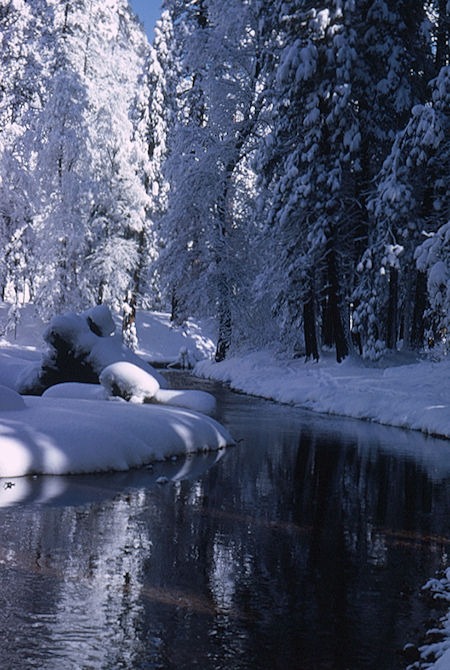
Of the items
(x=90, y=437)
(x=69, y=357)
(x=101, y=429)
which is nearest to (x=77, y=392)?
(x=69, y=357)

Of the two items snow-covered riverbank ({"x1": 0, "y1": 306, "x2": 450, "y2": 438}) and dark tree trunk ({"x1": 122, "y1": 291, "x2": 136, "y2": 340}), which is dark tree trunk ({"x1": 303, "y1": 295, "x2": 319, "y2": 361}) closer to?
snow-covered riverbank ({"x1": 0, "y1": 306, "x2": 450, "y2": 438})

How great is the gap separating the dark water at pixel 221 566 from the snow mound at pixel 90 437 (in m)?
0.33

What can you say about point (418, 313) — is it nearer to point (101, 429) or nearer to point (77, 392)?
point (77, 392)

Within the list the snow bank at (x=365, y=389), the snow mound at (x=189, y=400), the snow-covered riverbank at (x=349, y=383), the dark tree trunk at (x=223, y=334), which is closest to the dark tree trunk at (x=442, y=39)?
the snow-covered riverbank at (x=349, y=383)

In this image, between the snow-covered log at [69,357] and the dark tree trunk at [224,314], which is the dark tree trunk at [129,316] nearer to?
the dark tree trunk at [224,314]

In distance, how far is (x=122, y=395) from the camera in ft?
52.8

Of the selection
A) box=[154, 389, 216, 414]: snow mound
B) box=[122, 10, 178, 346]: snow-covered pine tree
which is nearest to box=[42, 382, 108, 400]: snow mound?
box=[154, 389, 216, 414]: snow mound

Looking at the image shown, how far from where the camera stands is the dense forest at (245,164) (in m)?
22.8

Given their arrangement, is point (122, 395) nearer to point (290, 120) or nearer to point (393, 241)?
point (393, 241)

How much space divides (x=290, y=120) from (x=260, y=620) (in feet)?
69.8

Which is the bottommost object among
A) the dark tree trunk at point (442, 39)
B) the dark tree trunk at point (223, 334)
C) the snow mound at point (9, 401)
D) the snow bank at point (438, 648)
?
the snow bank at point (438, 648)

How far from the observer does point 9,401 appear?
11.7m

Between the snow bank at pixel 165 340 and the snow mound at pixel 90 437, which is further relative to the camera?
the snow bank at pixel 165 340

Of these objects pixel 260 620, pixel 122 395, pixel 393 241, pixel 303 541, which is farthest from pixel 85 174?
pixel 260 620
